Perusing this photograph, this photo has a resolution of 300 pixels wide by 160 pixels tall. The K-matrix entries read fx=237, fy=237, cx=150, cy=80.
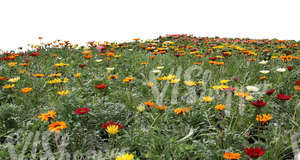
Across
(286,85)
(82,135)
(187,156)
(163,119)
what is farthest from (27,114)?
(286,85)

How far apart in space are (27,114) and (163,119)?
158 cm

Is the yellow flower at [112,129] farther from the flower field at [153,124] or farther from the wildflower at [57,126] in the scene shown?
the wildflower at [57,126]

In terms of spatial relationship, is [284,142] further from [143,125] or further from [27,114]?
[27,114]

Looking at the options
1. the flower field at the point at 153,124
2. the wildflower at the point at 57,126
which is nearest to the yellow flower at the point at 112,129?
the flower field at the point at 153,124

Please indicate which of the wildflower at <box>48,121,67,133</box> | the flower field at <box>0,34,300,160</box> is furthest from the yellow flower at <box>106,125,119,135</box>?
the wildflower at <box>48,121,67,133</box>

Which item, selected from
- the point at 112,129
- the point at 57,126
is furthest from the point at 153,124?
the point at 57,126

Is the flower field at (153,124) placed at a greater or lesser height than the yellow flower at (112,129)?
lesser

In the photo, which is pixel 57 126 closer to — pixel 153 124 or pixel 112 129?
pixel 112 129

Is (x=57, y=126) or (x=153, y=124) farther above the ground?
(x=57, y=126)

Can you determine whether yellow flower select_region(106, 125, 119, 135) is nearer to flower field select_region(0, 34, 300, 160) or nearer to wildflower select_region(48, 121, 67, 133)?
flower field select_region(0, 34, 300, 160)

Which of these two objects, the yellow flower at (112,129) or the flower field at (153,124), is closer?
the yellow flower at (112,129)

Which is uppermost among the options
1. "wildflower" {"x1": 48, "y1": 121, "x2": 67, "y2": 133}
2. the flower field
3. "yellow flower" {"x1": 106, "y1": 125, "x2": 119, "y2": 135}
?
"wildflower" {"x1": 48, "y1": 121, "x2": 67, "y2": 133}

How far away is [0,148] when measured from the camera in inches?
84.8

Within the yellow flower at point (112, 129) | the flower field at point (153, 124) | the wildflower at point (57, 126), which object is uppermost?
the wildflower at point (57, 126)
